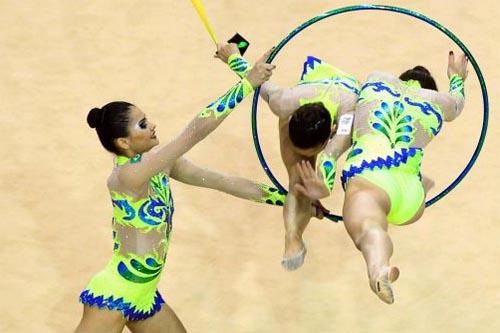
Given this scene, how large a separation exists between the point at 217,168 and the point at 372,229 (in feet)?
9.29

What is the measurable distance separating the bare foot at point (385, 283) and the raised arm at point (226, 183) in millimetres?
1050

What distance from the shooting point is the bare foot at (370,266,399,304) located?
14.9 feet

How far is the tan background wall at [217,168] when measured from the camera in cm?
662

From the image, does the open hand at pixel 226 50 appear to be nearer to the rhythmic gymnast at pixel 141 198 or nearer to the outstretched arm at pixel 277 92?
the outstretched arm at pixel 277 92

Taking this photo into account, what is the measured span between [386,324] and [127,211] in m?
2.00

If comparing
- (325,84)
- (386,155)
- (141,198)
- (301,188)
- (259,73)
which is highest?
(259,73)

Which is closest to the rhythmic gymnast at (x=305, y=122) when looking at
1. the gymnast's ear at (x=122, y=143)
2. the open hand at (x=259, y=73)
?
the open hand at (x=259, y=73)

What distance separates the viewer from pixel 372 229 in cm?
486

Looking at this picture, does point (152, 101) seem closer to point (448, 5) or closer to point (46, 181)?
point (46, 181)

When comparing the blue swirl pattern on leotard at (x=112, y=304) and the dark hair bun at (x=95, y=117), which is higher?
the dark hair bun at (x=95, y=117)

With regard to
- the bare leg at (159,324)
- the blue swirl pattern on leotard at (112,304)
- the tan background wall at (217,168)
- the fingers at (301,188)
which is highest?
the fingers at (301,188)

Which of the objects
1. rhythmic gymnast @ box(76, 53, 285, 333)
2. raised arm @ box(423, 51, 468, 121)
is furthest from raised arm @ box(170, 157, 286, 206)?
raised arm @ box(423, 51, 468, 121)

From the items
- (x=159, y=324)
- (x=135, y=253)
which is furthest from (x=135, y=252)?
(x=159, y=324)

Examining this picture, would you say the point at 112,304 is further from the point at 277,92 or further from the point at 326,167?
the point at 277,92
